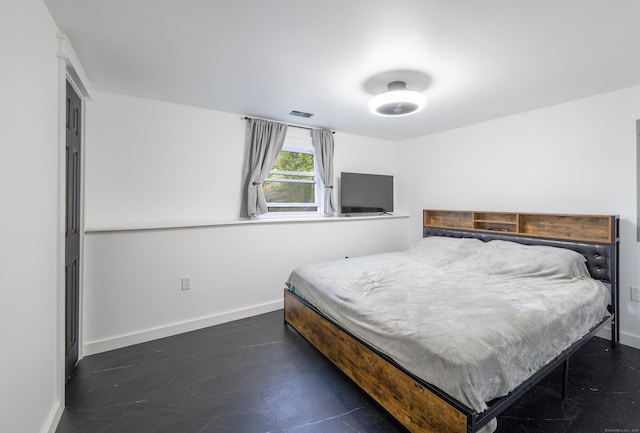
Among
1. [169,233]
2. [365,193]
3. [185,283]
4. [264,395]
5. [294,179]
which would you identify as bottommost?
[264,395]

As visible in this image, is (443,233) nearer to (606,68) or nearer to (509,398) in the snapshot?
(606,68)

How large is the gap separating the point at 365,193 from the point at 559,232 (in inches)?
95.1

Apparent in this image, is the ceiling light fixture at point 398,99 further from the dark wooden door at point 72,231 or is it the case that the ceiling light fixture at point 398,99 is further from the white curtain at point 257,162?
the dark wooden door at point 72,231

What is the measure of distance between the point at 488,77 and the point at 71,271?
3774 millimetres

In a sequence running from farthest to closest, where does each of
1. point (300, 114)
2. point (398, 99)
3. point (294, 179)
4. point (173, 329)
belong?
point (294, 179) < point (300, 114) < point (173, 329) < point (398, 99)

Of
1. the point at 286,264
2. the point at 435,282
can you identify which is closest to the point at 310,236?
the point at 286,264

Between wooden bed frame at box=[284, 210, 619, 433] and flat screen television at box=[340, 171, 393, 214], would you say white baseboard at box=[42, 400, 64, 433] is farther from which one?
flat screen television at box=[340, 171, 393, 214]

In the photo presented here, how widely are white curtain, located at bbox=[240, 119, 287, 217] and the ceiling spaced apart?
18.8 inches

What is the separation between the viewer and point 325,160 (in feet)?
13.1

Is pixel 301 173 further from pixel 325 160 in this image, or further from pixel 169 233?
pixel 169 233

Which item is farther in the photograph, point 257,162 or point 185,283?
point 257,162

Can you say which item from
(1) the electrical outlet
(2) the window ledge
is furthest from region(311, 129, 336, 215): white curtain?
(1) the electrical outlet

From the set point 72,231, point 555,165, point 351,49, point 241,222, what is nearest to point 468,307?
point 351,49

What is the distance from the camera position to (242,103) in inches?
118
